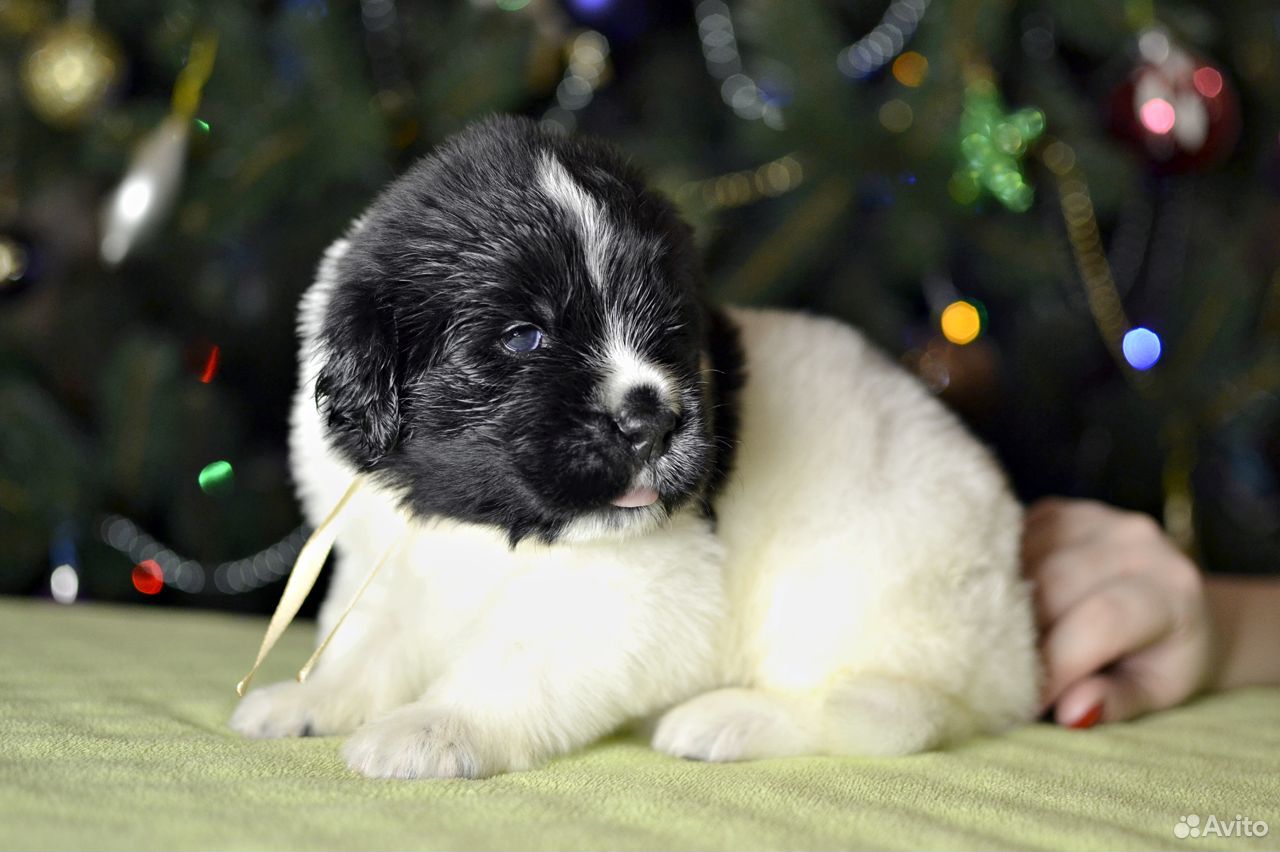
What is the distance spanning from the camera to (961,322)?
358 cm

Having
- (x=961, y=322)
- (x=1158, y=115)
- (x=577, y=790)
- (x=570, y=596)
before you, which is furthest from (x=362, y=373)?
(x=1158, y=115)

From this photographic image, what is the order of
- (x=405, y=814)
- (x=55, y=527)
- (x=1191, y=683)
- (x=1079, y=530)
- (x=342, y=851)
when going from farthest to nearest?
(x=55, y=527) → (x=1079, y=530) → (x=1191, y=683) → (x=405, y=814) → (x=342, y=851)

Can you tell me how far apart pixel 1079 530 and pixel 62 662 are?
7.80 ft

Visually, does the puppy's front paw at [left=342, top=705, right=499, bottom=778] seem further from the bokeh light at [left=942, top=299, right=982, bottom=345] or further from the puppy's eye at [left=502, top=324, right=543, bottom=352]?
the bokeh light at [left=942, top=299, right=982, bottom=345]

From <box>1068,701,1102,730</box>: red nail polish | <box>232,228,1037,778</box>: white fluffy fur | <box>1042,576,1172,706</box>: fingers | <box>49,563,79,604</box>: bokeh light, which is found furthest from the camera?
<box>49,563,79,604</box>: bokeh light

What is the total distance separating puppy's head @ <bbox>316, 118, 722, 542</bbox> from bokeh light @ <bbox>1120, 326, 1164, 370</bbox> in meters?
2.53

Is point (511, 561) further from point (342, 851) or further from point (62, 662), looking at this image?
point (62, 662)

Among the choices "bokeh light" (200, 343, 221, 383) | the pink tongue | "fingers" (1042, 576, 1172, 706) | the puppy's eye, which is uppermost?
the puppy's eye

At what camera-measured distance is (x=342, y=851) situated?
1274 millimetres

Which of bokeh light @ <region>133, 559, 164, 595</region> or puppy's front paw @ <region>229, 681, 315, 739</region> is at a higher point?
puppy's front paw @ <region>229, 681, 315, 739</region>

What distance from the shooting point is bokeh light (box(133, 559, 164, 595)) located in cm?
378

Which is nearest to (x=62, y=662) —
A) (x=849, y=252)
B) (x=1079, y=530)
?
(x=1079, y=530)

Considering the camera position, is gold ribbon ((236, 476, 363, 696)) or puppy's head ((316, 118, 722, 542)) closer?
puppy's head ((316, 118, 722, 542))

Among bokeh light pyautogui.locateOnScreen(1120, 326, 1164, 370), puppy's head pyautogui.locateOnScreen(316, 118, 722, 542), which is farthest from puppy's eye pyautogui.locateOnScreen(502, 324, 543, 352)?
bokeh light pyautogui.locateOnScreen(1120, 326, 1164, 370)
